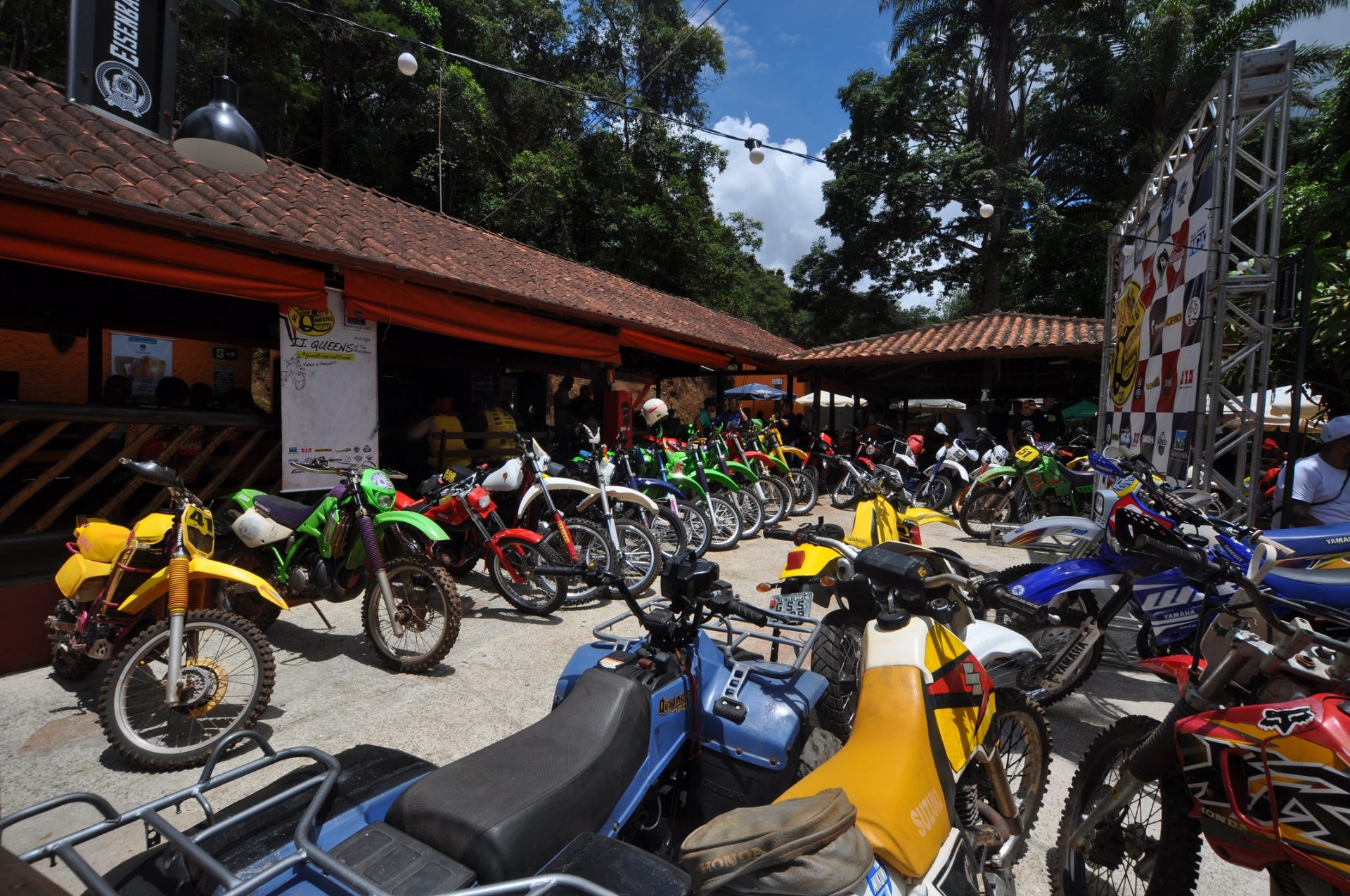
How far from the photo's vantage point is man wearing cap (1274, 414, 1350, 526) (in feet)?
13.0

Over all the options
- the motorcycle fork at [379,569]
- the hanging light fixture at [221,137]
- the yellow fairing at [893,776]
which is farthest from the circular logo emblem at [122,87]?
the yellow fairing at [893,776]

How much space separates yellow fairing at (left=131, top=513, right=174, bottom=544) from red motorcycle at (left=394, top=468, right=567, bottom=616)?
135 centimetres

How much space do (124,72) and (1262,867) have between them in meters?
5.38

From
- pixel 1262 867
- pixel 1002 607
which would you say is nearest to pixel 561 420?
pixel 1002 607

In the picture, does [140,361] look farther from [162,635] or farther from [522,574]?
[162,635]

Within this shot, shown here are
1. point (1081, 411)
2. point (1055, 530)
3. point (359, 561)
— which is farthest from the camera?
point (1081, 411)

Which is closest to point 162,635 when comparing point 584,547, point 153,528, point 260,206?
point 153,528

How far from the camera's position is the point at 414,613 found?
371cm

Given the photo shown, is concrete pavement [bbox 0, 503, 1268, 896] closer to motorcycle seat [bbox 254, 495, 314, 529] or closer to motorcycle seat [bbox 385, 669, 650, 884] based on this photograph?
motorcycle seat [bbox 254, 495, 314, 529]

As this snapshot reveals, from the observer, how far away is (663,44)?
21047mm

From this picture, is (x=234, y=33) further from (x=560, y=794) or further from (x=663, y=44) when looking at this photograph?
(x=560, y=794)

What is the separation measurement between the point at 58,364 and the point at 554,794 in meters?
11.3

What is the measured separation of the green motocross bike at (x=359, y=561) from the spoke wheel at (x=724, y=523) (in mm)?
3276

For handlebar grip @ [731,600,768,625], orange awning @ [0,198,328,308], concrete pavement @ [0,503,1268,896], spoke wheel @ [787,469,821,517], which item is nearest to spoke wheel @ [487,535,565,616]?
concrete pavement @ [0,503,1268,896]
